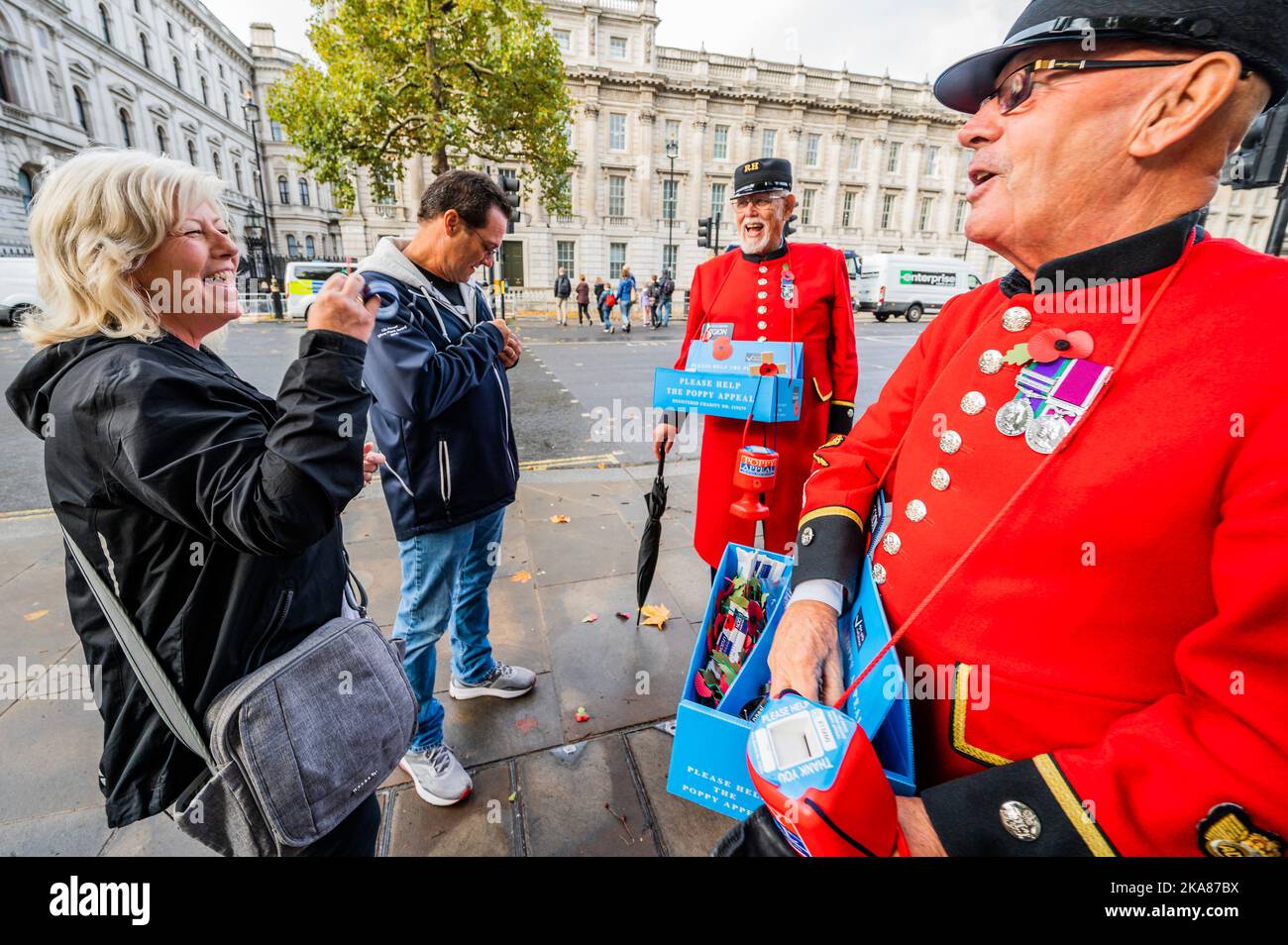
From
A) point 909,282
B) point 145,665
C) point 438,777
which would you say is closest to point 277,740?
point 145,665

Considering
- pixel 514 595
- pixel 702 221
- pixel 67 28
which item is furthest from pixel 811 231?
pixel 67 28

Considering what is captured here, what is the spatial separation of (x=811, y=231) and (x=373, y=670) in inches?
1665

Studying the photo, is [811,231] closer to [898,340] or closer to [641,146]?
[641,146]

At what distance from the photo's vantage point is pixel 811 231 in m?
38.3

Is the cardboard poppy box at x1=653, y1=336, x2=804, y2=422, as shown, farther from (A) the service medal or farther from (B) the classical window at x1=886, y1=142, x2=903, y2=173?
(B) the classical window at x1=886, y1=142, x2=903, y2=173

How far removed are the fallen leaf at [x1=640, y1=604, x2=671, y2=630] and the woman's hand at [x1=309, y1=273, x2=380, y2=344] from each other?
2.25m

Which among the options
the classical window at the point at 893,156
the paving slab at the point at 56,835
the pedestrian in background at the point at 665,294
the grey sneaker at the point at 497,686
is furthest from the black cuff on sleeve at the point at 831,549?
the classical window at the point at 893,156

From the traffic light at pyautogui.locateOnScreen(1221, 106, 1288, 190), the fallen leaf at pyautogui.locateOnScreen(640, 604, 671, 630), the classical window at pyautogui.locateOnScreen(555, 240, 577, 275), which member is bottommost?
the fallen leaf at pyautogui.locateOnScreen(640, 604, 671, 630)

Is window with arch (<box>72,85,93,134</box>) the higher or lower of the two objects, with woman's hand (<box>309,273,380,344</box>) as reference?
higher

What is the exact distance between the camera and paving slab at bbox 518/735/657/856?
1965 mm

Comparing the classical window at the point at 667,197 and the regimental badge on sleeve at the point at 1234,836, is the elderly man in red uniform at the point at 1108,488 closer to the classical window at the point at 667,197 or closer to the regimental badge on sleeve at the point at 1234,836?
the regimental badge on sleeve at the point at 1234,836

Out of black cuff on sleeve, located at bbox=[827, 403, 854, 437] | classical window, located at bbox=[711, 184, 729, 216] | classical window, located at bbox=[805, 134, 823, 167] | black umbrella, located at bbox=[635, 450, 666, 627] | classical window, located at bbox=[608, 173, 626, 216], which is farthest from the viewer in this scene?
classical window, located at bbox=[805, 134, 823, 167]

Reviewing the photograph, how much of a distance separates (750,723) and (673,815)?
1.15m

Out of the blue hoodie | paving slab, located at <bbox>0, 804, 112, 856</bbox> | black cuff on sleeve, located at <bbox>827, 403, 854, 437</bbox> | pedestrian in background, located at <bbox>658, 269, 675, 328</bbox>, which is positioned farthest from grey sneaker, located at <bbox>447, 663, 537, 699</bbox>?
pedestrian in background, located at <bbox>658, 269, 675, 328</bbox>
